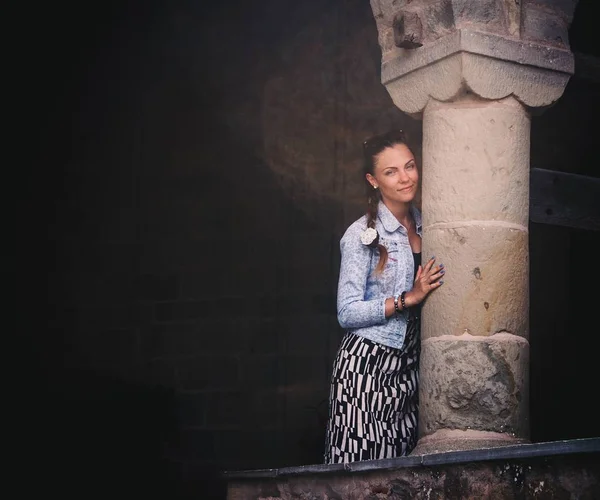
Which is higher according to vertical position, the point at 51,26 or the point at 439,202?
the point at 51,26

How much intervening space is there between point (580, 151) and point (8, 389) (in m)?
4.36

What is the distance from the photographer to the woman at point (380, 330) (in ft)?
18.5

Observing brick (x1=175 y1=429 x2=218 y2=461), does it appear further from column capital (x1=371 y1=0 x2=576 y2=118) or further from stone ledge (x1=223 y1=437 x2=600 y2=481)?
column capital (x1=371 y1=0 x2=576 y2=118)

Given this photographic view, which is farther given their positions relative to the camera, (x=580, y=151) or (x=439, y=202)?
(x=580, y=151)

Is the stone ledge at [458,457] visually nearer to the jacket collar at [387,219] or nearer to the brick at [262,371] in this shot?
the jacket collar at [387,219]

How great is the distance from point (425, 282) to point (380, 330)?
13.4 inches

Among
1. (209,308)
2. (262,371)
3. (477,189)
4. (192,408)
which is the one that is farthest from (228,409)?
(477,189)

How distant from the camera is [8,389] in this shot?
29.4 ft

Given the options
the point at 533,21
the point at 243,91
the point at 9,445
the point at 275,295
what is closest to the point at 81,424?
the point at 9,445

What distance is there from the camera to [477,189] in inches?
216

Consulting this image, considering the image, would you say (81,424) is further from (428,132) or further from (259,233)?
(428,132)

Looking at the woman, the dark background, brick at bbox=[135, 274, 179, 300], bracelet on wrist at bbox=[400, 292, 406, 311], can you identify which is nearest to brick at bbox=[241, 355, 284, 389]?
the dark background

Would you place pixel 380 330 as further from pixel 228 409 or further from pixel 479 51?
pixel 228 409

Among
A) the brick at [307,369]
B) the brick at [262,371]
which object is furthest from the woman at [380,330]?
the brick at [262,371]
